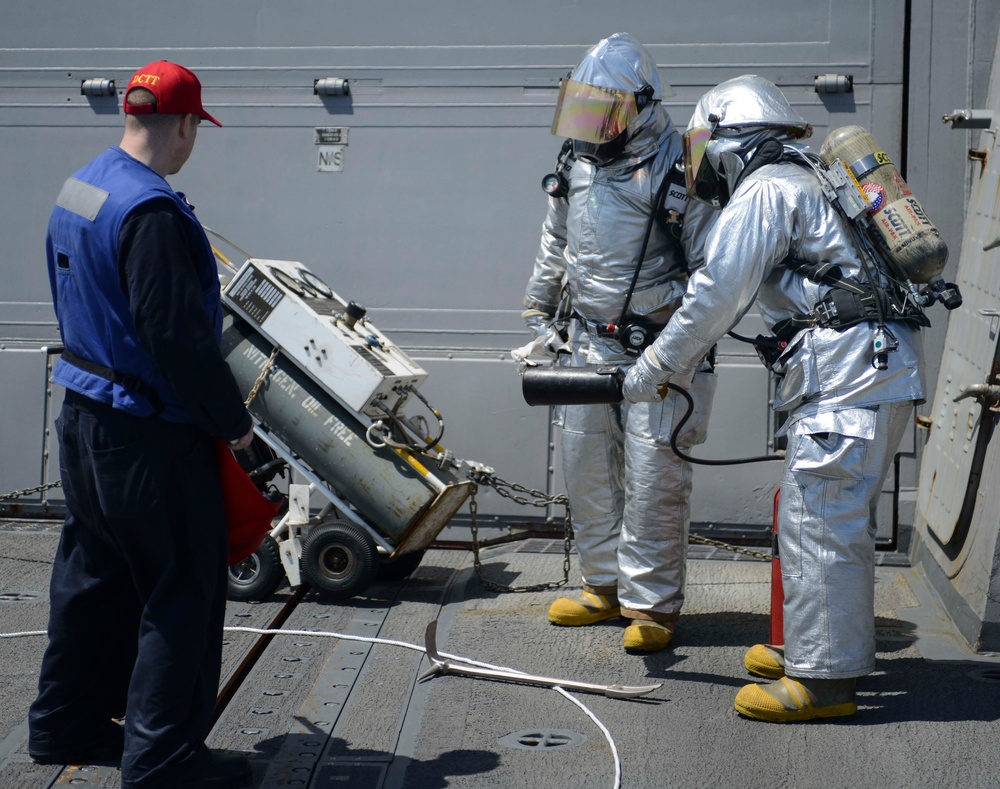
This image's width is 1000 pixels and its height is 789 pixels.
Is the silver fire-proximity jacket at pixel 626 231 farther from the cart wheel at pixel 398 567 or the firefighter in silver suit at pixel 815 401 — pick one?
the cart wheel at pixel 398 567

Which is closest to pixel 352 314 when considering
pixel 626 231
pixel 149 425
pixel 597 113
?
pixel 626 231

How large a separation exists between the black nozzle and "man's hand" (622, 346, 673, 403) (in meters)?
0.07

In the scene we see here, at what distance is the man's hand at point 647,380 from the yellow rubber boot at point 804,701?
93 cm

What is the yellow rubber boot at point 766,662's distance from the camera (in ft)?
11.8

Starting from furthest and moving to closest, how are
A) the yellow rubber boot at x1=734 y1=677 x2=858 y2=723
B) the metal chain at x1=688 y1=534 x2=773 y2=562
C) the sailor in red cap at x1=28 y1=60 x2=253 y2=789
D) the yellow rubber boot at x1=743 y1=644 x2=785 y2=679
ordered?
the metal chain at x1=688 y1=534 x2=773 y2=562 < the yellow rubber boot at x1=743 y1=644 x2=785 y2=679 < the yellow rubber boot at x1=734 y1=677 x2=858 y2=723 < the sailor in red cap at x1=28 y1=60 x2=253 y2=789

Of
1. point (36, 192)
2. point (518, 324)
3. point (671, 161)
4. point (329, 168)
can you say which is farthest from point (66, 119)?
point (671, 161)

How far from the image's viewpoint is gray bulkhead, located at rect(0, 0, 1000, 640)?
205 inches

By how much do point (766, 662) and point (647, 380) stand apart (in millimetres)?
1031

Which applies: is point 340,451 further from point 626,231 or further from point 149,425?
point 149,425

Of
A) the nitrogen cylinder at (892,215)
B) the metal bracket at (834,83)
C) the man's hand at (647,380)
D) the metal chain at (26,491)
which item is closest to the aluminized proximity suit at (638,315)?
the man's hand at (647,380)

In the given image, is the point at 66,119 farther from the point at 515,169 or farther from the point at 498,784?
the point at 498,784

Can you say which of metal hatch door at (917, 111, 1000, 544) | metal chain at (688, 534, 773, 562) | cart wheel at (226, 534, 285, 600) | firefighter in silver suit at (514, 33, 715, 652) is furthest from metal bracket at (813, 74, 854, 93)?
cart wheel at (226, 534, 285, 600)

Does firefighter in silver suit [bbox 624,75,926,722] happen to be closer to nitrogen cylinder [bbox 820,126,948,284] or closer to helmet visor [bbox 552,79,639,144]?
nitrogen cylinder [bbox 820,126,948,284]

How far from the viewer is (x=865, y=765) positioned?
2947mm
